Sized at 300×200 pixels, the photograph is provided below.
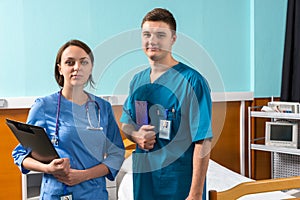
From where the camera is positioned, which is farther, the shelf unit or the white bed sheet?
Result: the shelf unit

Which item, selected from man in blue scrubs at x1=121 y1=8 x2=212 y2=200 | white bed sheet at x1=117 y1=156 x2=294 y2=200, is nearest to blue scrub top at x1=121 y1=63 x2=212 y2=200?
man in blue scrubs at x1=121 y1=8 x2=212 y2=200

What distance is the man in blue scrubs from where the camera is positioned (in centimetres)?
142

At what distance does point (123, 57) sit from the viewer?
142cm

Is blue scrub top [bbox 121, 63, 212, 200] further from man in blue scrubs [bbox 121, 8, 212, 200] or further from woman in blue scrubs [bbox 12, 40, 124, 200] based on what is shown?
woman in blue scrubs [bbox 12, 40, 124, 200]

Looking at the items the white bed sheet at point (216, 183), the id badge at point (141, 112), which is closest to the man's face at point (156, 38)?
the id badge at point (141, 112)

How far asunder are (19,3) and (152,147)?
167 centimetres

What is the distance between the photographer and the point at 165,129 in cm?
143

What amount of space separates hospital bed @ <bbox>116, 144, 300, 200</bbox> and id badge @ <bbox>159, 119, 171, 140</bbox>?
22 cm

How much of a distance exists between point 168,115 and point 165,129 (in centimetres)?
5

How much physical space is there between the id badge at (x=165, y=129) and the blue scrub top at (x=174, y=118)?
0.01 metres

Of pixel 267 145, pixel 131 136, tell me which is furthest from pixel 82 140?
pixel 267 145

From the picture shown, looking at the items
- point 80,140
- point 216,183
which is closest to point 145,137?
point 80,140

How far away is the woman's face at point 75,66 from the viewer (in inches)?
60.1

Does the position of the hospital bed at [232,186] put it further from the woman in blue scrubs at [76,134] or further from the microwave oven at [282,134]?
the microwave oven at [282,134]
